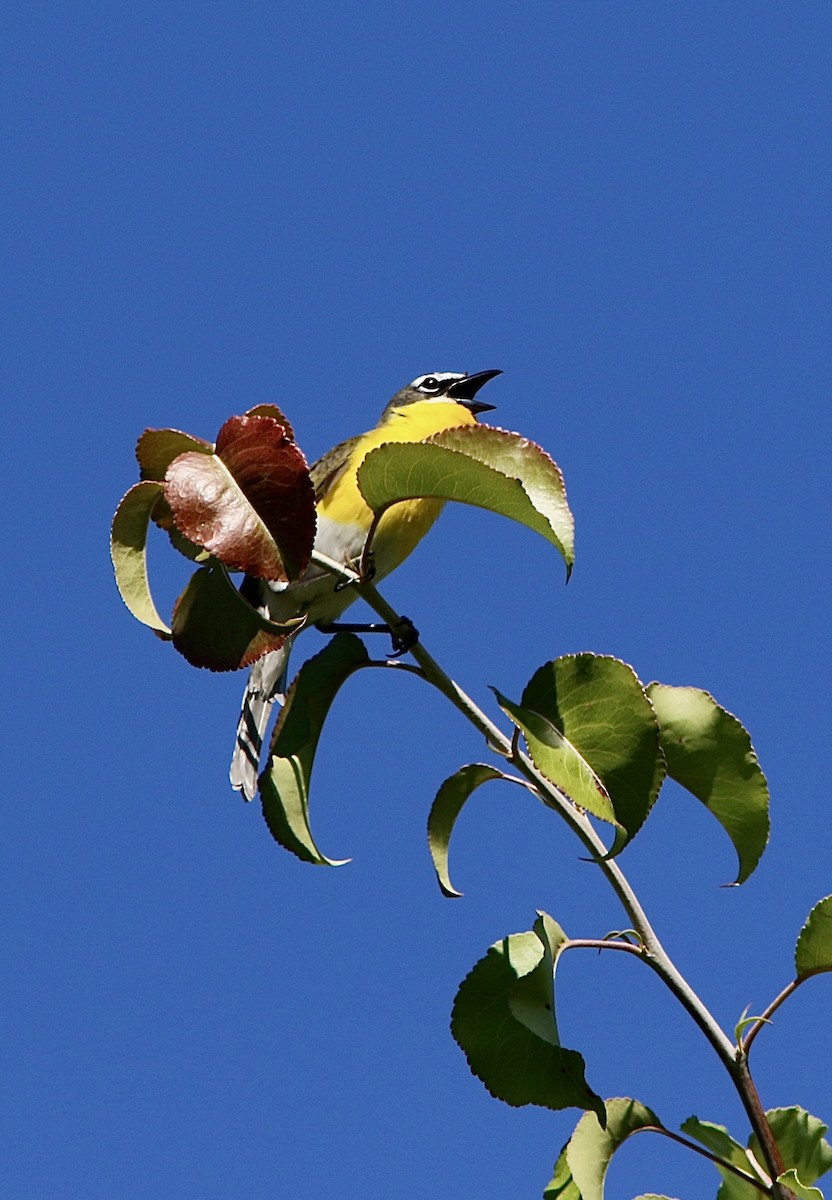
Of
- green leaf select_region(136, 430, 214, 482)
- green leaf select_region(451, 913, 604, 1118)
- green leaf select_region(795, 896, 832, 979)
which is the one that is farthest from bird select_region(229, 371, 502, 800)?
green leaf select_region(795, 896, 832, 979)

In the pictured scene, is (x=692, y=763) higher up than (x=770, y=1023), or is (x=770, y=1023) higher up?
(x=692, y=763)

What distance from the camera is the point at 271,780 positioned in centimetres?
227

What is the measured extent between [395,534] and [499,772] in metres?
3.03

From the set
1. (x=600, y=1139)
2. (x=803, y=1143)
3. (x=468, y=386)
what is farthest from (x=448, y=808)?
(x=468, y=386)

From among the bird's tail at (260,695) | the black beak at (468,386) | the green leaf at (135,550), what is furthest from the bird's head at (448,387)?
the green leaf at (135,550)

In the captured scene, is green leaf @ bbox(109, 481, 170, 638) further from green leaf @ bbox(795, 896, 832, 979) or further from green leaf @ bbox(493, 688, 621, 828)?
green leaf @ bbox(795, 896, 832, 979)

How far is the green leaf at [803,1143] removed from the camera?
2160 mm

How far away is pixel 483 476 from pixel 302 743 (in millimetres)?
650

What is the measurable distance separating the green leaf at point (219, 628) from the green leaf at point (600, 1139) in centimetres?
95

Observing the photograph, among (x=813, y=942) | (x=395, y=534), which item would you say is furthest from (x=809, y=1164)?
(x=395, y=534)

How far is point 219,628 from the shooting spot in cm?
218

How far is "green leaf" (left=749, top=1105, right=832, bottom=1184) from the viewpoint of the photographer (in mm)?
2160

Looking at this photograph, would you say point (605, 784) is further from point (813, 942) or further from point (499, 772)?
point (813, 942)

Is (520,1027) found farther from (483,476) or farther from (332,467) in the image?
(332,467)
